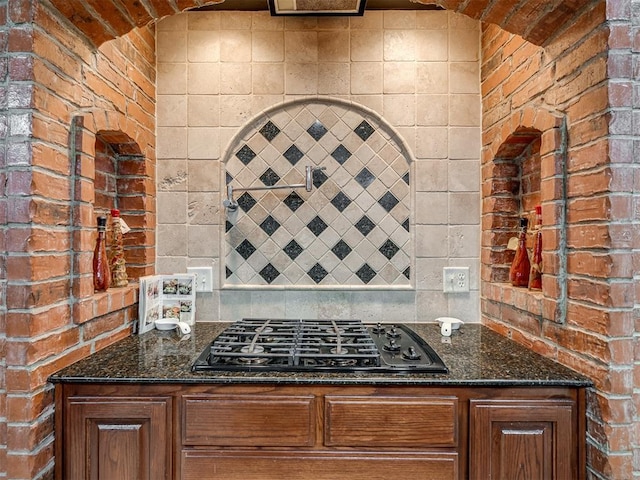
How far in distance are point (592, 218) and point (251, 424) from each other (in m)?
1.21

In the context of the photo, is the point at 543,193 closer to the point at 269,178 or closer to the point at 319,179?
the point at 319,179

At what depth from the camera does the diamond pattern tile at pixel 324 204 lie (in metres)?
1.99

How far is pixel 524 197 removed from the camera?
1846 millimetres

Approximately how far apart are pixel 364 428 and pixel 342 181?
1.15 m

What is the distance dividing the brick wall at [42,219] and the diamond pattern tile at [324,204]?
2.30 feet

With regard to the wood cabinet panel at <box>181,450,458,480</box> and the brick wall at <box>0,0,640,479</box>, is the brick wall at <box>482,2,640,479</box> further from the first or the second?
the wood cabinet panel at <box>181,450,458,480</box>

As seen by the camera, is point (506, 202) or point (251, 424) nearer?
point (251, 424)

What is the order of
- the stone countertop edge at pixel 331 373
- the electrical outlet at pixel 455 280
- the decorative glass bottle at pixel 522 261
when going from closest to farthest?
the stone countertop edge at pixel 331 373, the decorative glass bottle at pixel 522 261, the electrical outlet at pixel 455 280

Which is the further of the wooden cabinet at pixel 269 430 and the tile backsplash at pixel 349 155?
the tile backsplash at pixel 349 155

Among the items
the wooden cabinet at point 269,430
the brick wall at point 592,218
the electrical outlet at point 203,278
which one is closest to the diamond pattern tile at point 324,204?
the electrical outlet at point 203,278

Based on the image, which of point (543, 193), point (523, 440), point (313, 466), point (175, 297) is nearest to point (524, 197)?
point (543, 193)

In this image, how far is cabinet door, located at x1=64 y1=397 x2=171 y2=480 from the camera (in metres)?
1.25

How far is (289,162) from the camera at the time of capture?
200 centimetres

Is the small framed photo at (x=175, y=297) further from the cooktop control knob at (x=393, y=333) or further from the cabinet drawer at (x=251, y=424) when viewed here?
the cooktop control knob at (x=393, y=333)
